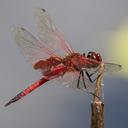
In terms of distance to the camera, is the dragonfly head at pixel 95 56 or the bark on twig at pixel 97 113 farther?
the dragonfly head at pixel 95 56

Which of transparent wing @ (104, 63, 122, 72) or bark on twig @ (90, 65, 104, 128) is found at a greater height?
transparent wing @ (104, 63, 122, 72)

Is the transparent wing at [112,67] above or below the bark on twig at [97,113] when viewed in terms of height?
above

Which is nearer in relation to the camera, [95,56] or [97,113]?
[97,113]

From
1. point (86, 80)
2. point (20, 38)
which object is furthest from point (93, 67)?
point (20, 38)

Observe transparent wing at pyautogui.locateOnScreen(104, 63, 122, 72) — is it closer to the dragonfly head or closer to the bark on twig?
the dragonfly head

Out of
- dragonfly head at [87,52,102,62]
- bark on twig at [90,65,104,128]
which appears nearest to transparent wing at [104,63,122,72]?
dragonfly head at [87,52,102,62]

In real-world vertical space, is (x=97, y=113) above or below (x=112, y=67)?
below

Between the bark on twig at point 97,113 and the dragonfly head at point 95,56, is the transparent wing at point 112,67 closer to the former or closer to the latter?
the dragonfly head at point 95,56

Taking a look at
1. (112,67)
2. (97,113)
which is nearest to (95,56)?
(112,67)

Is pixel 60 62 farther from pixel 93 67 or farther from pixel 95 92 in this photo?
pixel 95 92

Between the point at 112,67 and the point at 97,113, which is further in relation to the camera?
the point at 112,67

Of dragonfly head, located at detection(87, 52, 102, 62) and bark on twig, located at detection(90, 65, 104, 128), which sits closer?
bark on twig, located at detection(90, 65, 104, 128)

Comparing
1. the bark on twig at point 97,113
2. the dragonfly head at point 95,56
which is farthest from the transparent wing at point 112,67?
the bark on twig at point 97,113

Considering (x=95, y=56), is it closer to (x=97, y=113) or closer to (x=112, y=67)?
(x=112, y=67)
